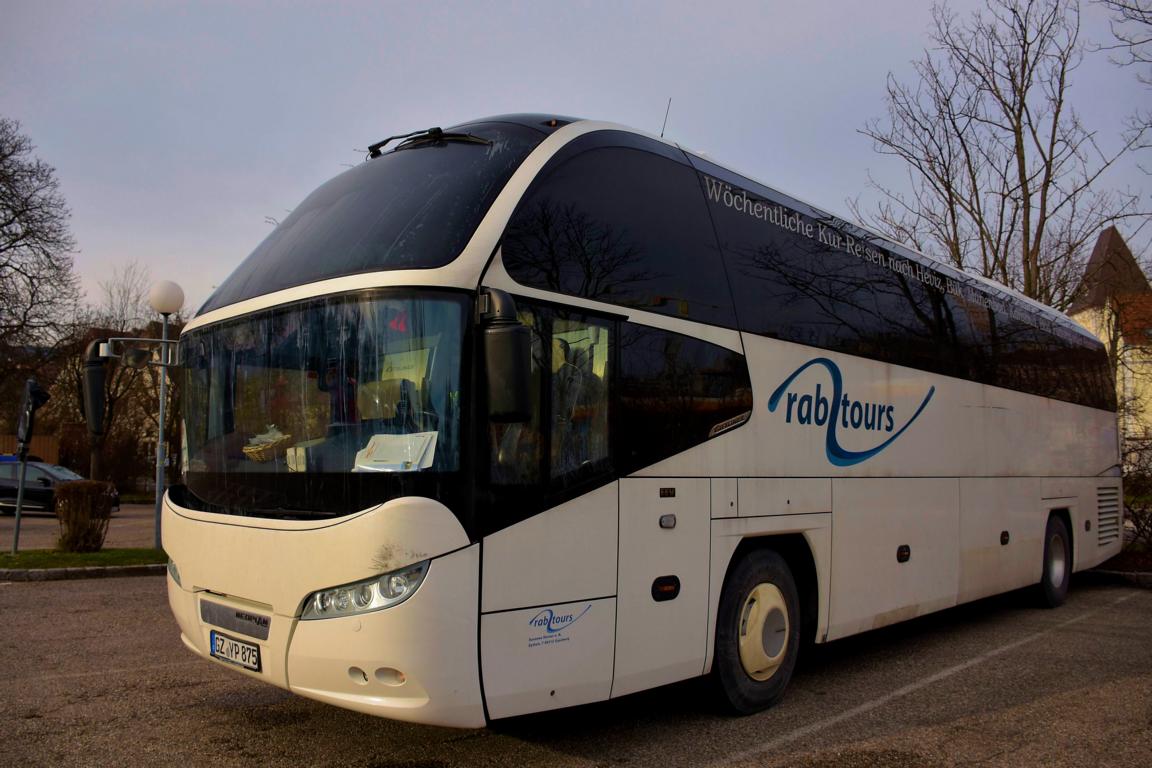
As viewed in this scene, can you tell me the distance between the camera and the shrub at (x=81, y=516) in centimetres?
1377

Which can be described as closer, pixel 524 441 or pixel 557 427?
pixel 524 441

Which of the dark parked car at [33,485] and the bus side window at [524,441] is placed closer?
the bus side window at [524,441]

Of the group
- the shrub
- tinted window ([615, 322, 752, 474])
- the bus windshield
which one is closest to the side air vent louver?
tinted window ([615, 322, 752, 474])

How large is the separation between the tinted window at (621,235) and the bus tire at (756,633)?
5.72 ft

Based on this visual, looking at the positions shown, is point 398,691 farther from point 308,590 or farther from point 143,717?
point 143,717

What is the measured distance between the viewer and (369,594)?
407cm

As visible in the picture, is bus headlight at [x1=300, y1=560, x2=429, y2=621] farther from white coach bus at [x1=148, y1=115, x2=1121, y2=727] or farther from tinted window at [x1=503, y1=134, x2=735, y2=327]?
tinted window at [x1=503, y1=134, x2=735, y2=327]

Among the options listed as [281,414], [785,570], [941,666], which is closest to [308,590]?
[281,414]

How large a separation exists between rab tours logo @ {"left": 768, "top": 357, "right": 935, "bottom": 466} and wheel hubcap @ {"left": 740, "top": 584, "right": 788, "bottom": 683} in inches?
48.6

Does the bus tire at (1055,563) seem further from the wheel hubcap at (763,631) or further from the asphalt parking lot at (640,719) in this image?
the wheel hubcap at (763,631)

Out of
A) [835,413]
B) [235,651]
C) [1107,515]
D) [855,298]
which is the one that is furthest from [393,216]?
[1107,515]

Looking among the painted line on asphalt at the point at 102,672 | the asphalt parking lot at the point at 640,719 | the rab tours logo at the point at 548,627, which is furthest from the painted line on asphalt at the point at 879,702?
the painted line on asphalt at the point at 102,672

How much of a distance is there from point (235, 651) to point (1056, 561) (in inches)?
395

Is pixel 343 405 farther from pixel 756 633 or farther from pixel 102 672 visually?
pixel 102 672
